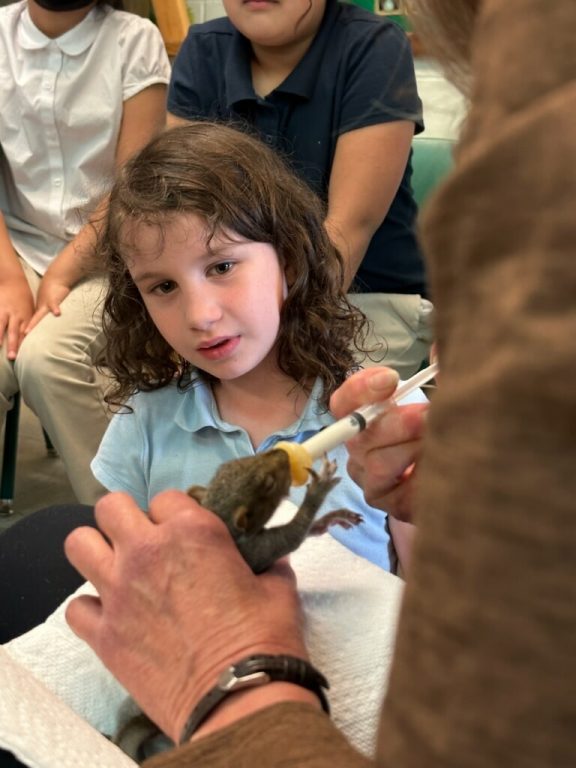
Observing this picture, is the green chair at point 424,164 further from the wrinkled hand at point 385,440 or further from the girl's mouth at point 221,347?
the wrinkled hand at point 385,440

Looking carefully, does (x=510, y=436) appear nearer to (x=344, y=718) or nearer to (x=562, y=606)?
(x=562, y=606)

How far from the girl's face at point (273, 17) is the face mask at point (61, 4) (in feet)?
2.03

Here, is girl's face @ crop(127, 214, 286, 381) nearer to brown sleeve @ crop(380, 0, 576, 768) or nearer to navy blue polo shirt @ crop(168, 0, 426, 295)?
navy blue polo shirt @ crop(168, 0, 426, 295)

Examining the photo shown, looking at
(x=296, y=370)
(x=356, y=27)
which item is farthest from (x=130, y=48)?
(x=296, y=370)

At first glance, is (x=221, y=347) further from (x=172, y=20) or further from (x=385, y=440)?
(x=172, y=20)

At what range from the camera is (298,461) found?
0.74 m

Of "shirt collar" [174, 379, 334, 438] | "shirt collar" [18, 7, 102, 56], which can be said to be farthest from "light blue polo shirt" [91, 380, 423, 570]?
"shirt collar" [18, 7, 102, 56]

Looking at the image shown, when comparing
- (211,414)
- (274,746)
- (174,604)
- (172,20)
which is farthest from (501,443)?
(172,20)

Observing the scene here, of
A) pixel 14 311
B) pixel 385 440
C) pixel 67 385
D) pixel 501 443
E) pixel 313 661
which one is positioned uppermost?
pixel 501 443

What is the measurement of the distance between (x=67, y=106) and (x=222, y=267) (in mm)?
1245

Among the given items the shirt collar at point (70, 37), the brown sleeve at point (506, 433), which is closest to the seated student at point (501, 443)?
the brown sleeve at point (506, 433)

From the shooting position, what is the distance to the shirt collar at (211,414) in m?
1.20

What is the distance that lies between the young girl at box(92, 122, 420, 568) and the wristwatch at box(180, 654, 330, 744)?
52 cm

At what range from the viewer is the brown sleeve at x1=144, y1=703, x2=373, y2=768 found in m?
0.50
